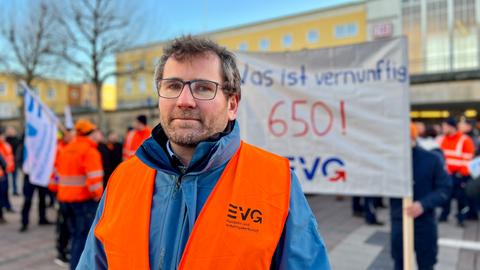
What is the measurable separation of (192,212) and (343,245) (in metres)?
5.14

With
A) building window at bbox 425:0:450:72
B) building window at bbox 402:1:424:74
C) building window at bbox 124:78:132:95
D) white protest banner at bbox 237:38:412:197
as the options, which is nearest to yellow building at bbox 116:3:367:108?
building window at bbox 124:78:132:95

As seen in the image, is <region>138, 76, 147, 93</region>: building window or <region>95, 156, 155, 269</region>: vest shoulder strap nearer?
<region>95, 156, 155, 269</region>: vest shoulder strap

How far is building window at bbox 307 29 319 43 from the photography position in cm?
4178

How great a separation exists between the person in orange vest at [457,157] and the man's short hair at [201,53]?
724 centimetres

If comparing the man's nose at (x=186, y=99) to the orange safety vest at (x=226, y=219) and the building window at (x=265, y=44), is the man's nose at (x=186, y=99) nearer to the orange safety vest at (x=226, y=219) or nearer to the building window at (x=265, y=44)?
the orange safety vest at (x=226, y=219)

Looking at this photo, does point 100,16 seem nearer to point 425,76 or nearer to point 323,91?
point 425,76

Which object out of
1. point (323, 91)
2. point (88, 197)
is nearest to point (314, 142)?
point (323, 91)

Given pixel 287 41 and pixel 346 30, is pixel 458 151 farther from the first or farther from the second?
pixel 287 41

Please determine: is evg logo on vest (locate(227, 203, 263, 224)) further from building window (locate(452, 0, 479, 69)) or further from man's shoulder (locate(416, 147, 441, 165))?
building window (locate(452, 0, 479, 69))

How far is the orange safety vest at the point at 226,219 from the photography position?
1395 millimetres

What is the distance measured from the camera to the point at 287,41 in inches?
1724

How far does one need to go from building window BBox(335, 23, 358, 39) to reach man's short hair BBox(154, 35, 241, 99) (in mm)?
40235

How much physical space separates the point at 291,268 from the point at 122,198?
2.50 ft

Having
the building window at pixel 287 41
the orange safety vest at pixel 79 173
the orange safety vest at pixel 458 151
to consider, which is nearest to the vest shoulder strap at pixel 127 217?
the orange safety vest at pixel 79 173
